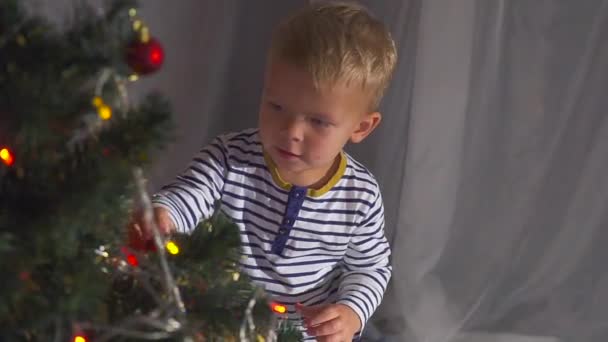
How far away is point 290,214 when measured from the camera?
983 millimetres

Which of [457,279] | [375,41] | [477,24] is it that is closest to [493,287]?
[457,279]

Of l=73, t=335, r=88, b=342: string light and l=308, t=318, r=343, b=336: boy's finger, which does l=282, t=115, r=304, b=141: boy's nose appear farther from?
l=73, t=335, r=88, b=342: string light

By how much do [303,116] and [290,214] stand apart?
0.18 meters

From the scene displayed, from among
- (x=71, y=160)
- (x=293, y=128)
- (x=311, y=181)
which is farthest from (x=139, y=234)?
(x=311, y=181)

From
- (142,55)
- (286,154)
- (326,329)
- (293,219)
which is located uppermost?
(142,55)

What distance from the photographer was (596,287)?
1.17m

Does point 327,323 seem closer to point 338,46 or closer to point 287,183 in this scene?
point 287,183

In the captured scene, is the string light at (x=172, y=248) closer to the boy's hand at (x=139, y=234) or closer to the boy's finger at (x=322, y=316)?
the boy's hand at (x=139, y=234)

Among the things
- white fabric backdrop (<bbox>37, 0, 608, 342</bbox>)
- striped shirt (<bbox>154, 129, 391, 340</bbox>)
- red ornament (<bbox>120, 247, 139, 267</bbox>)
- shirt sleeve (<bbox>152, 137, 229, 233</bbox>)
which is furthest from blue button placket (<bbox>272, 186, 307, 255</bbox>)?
red ornament (<bbox>120, 247, 139, 267</bbox>)

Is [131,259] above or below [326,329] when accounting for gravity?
above

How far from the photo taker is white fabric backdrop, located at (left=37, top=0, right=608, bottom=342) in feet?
3.55

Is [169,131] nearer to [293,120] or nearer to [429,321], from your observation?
[293,120]

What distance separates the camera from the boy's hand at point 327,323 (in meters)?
0.88

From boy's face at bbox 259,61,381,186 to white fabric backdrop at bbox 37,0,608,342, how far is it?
0.29 metres
